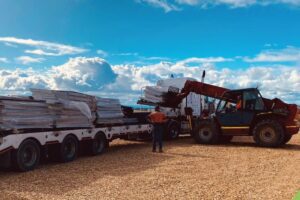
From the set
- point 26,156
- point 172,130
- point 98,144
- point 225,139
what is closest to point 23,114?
point 26,156

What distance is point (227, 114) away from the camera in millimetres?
19484

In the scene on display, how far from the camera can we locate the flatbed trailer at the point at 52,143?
38.1 feet

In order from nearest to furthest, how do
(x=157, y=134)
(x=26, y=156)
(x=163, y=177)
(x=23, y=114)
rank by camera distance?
(x=163, y=177)
(x=26, y=156)
(x=23, y=114)
(x=157, y=134)

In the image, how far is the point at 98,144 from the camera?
16.2 meters

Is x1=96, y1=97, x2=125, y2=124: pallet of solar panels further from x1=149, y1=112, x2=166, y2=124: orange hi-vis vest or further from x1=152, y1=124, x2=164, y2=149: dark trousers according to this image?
x1=152, y1=124, x2=164, y2=149: dark trousers

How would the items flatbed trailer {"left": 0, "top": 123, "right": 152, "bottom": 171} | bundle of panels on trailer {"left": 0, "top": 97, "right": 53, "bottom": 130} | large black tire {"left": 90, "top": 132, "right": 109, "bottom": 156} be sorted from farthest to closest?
large black tire {"left": 90, "top": 132, "right": 109, "bottom": 156} → bundle of panels on trailer {"left": 0, "top": 97, "right": 53, "bottom": 130} → flatbed trailer {"left": 0, "top": 123, "right": 152, "bottom": 171}

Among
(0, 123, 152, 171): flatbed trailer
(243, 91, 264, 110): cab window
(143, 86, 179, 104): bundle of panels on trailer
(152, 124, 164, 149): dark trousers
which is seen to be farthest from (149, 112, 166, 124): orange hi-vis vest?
(143, 86, 179, 104): bundle of panels on trailer

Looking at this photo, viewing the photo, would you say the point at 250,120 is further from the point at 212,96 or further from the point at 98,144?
the point at 98,144

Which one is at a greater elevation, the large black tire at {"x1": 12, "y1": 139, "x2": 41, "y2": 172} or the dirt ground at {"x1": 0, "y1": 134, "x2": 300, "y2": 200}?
the large black tire at {"x1": 12, "y1": 139, "x2": 41, "y2": 172}

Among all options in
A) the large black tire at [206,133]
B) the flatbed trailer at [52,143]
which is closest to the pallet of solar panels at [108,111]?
the flatbed trailer at [52,143]

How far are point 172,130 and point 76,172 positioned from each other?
1097cm

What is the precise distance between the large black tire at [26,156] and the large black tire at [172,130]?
10.4 m

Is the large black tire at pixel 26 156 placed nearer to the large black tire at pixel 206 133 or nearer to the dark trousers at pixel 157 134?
the dark trousers at pixel 157 134

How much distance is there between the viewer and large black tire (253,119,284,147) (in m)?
18.2
